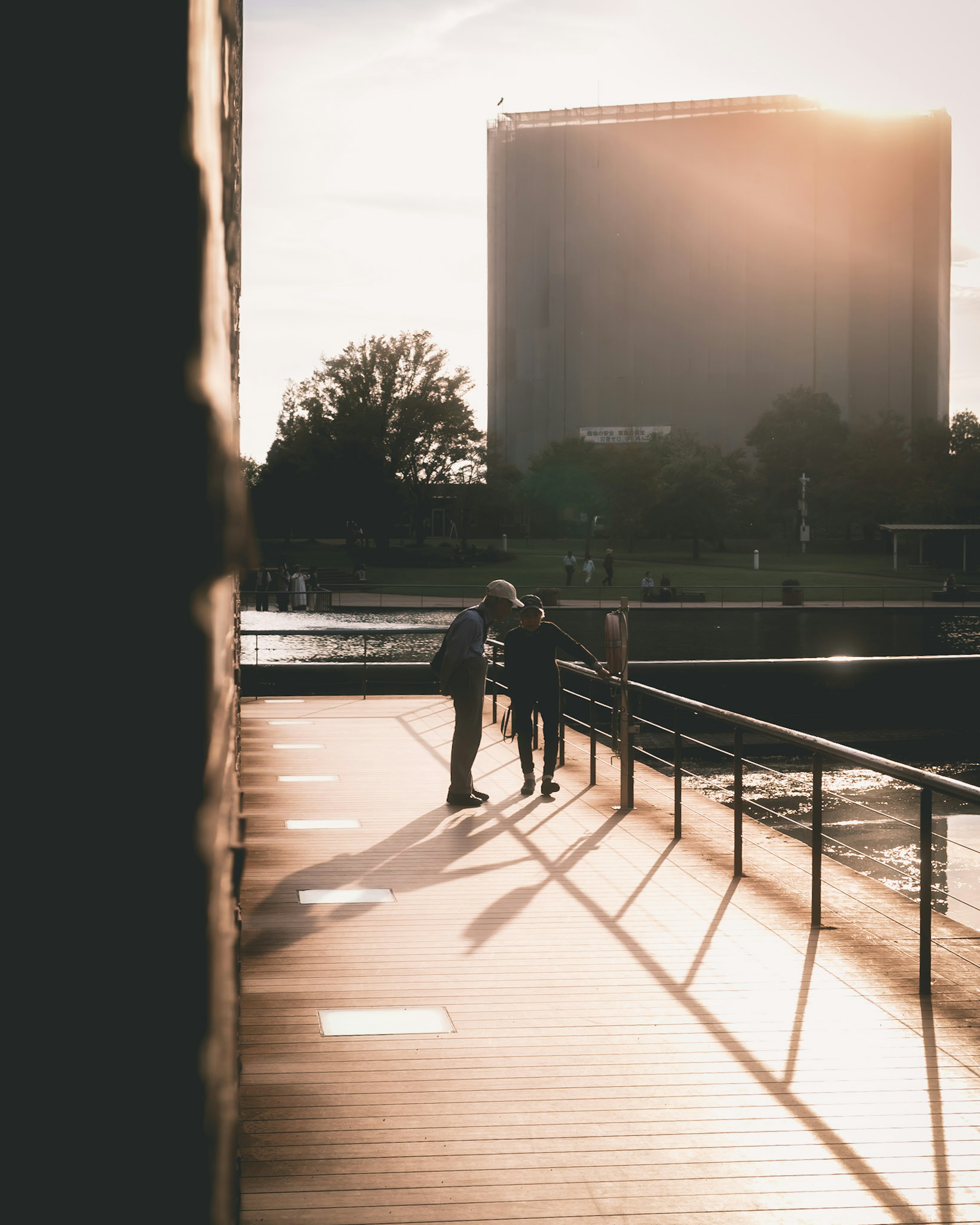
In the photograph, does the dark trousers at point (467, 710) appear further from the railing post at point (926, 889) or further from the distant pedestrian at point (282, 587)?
the distant pedestrian at point (282, 587)

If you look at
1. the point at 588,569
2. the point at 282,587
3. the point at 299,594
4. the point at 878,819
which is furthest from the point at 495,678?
the point at 588,569

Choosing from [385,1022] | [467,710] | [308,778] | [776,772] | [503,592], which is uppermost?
[503,592]

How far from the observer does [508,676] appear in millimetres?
10406

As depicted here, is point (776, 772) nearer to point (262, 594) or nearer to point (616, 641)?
point (616, 641)

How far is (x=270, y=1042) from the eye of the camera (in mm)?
5004

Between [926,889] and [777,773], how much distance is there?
11.9 feet

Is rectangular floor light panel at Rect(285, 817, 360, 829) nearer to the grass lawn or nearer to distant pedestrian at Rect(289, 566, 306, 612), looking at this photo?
distant pedestrian at Rect(289, 566, 306, 612)

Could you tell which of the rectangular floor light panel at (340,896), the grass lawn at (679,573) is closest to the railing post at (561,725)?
the rectangular floor light panel at (340,896)

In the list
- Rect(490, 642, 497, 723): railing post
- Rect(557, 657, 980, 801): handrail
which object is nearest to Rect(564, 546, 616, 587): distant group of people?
Rect(490, 642, 497, 723): railing post

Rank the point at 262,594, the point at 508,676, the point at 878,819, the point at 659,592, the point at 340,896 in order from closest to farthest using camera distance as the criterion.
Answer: the point at 340,896
the point at 508,676
the point at 878,819
the point at 262,594
the point at 659,592

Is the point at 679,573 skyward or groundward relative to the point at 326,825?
skyward

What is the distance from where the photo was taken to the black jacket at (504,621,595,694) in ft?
33.6

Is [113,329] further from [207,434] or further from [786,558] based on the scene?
[786,558]

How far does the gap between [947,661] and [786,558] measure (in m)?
62.4
